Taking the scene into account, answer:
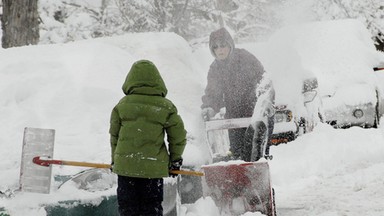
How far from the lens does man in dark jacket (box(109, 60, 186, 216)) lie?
12.3ft

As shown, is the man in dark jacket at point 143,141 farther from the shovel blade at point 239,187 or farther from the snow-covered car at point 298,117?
the snow-covered car at point 298,117

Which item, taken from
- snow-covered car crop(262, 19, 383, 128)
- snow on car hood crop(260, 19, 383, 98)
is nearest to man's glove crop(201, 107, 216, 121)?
snow on car hood crop(260, 19, 383, 98)

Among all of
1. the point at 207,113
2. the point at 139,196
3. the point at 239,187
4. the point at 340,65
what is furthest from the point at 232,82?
the point at 340,65

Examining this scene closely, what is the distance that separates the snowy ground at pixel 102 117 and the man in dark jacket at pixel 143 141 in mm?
236

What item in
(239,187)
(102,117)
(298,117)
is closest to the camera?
(102,117)

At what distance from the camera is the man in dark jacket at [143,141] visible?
373cm

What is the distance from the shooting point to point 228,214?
4.96 metres

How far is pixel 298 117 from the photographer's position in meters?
8.00

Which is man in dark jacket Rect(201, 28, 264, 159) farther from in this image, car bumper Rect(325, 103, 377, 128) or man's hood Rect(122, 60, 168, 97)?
car bumper Rect(325, 103, 377, 128)

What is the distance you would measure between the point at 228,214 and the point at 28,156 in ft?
6.43

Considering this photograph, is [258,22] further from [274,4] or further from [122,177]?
[122,177]

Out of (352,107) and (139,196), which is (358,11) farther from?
(139,196)

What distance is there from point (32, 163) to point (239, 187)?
194cm

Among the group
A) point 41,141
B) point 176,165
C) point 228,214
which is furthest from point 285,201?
point 41,141
